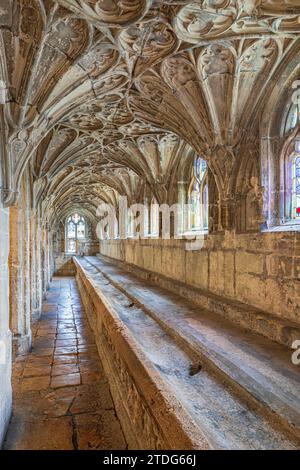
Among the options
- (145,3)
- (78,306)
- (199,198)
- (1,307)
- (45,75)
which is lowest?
(78,306)

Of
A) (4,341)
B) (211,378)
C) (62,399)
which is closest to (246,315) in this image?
(211,378)

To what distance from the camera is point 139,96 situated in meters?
5.67

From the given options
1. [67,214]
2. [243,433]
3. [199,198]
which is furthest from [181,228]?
[67,214]

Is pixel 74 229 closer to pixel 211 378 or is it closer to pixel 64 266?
pixel 64 266

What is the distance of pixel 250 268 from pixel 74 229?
76.7 feet

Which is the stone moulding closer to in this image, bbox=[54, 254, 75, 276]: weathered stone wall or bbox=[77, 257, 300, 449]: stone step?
bbox=[77, 257, 300, 449]: stone step

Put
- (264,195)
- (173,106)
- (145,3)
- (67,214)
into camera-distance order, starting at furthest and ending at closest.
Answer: (67,214) < (173,106) < (264,195) < (145,3)

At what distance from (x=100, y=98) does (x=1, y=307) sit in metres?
4.00

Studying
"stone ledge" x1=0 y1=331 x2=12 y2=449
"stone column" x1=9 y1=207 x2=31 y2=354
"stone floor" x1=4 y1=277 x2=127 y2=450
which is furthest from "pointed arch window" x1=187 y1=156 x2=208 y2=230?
"stone ledge" x1=0 y1=331 x2=12 y2=449

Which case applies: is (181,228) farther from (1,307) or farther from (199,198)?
(1,307)

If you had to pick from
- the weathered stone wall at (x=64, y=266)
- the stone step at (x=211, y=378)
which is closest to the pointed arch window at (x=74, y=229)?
the weathered stone wall at (x=64, y=266)

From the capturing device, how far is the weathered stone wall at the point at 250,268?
13.0 ft

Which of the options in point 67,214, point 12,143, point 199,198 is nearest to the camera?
point 12,143

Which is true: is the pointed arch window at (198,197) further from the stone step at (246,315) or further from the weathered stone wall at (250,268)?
the stone step at (246,315)
